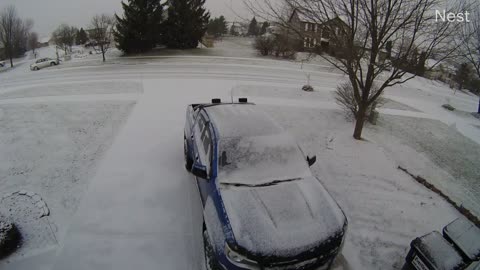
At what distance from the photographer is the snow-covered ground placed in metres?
3.94

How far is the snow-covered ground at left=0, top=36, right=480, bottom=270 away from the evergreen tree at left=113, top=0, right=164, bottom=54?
15.8 metres

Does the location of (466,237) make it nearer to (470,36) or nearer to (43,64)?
(470,36)

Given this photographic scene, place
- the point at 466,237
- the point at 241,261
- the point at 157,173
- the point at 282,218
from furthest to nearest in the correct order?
the point at 157,173 → the point at 466,237 → the point at 282,218 → the point at 241,261

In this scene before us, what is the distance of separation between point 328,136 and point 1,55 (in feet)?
207

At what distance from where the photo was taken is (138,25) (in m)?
26.3

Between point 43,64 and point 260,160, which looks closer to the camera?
Result: point 260,160

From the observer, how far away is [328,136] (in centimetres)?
816

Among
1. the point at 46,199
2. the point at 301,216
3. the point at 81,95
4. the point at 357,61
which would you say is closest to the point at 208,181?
the point at 301,216

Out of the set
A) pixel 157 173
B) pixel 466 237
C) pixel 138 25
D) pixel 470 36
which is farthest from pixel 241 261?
pixel 138 25

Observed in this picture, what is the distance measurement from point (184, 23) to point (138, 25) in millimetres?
5017

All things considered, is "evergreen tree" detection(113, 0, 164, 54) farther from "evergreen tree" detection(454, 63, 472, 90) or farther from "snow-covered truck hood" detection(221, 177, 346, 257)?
"evergreen tree" detection(454, 63, 472, 90)

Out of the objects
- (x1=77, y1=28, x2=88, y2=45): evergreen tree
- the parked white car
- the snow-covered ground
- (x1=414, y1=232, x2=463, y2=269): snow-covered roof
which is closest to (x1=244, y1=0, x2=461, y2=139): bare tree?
the snow-covered ground

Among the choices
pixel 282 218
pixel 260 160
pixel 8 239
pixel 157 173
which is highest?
pixel 260 160

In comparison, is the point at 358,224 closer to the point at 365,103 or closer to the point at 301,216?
the point at 301,216
